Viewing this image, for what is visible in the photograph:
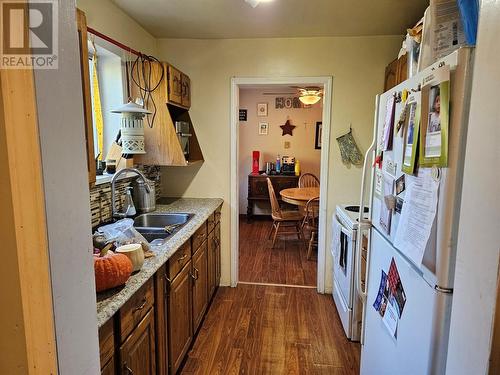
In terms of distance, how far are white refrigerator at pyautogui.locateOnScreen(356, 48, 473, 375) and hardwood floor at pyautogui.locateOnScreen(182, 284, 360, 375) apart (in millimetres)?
759

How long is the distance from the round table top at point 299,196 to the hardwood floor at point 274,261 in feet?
2.23

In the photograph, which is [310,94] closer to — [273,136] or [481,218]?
[273,136]

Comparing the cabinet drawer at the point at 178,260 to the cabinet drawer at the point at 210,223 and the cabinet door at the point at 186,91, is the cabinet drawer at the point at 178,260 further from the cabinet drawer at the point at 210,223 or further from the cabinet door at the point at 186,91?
the cabinet door at the point at 186,91

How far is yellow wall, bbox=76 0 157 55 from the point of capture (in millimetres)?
1959

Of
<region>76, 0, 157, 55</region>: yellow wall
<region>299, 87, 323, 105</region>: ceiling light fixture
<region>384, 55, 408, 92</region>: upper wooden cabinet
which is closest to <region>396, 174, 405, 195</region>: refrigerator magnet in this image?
<region>384, 55, 408, 92</region>: upper wooden cabinet

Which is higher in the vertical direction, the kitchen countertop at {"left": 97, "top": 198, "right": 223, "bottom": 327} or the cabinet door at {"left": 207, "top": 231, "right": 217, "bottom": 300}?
the kitchen countertop at {"left": 97, "top": 198, "right": 223, "bottom": 327}

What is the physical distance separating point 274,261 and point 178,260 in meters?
2.22

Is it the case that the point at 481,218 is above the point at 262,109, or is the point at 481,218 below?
below

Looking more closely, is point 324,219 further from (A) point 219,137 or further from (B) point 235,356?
(B) point 235,356

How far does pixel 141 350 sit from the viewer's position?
4.52 ft

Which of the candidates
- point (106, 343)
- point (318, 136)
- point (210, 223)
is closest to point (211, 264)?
point (210, 223)

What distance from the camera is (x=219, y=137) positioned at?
3.02m

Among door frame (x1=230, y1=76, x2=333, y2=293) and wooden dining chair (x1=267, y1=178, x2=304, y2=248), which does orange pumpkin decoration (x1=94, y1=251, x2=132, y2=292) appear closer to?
door frame (x1=230, y1=76, x2=333, y2=293)

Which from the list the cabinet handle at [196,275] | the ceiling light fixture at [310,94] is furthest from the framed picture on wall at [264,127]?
the cabinet handle at [196,275]
